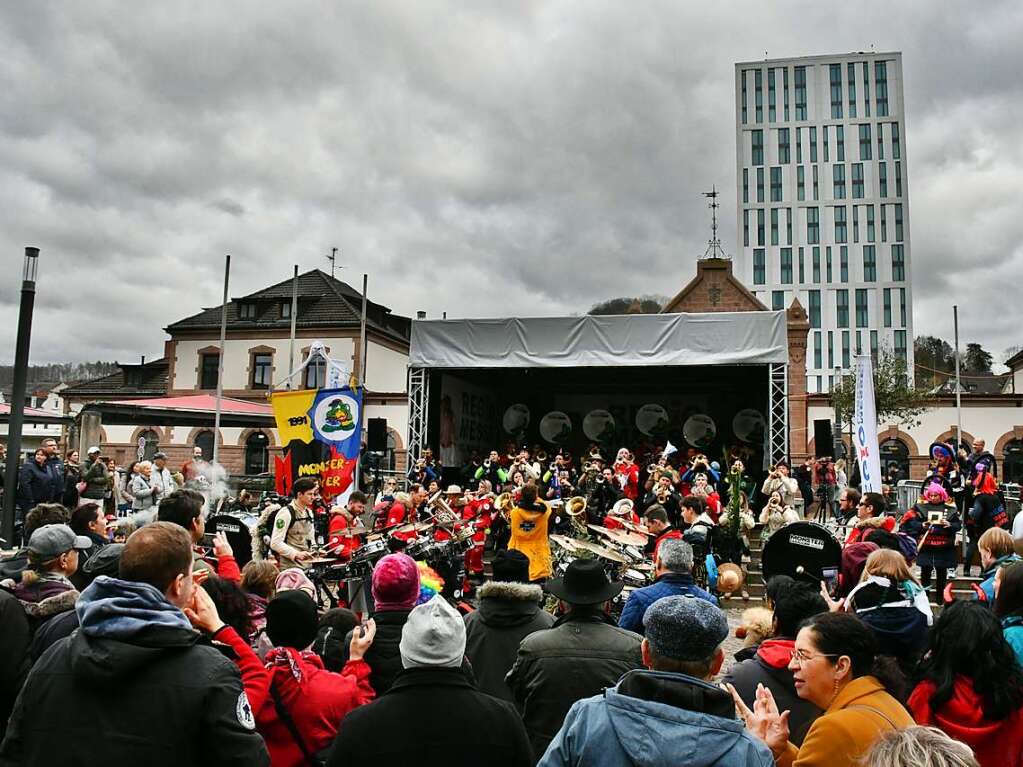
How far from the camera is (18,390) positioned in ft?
Answer: 28.0

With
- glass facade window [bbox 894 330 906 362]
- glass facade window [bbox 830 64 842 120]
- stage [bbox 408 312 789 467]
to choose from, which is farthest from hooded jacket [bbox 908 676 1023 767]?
glass facade window [bbox 830 64 842 120]

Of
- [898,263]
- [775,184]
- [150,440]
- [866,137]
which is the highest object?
[866,137]

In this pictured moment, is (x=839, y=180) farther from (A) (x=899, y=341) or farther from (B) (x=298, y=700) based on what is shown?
(B) (x=298, y=700)

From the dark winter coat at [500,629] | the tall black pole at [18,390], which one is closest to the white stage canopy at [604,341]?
the tall black pole at [18,390]

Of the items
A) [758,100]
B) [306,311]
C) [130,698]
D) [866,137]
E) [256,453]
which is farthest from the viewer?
[758,100]

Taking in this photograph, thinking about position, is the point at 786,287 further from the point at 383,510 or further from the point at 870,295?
the point at 383,510

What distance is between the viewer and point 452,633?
7.74 feet

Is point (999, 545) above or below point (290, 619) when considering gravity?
above

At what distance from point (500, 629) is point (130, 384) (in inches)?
1604

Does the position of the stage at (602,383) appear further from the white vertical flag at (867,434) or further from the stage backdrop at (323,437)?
the white vertical flag at (867,434)

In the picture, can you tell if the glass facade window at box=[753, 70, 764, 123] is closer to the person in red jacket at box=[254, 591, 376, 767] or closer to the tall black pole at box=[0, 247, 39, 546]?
the tall black pole at box=[0, 247, 39, 546]

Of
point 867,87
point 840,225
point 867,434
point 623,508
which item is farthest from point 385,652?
point 867,87

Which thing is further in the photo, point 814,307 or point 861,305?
point 814,307

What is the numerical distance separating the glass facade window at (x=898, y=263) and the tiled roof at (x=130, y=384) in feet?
231
